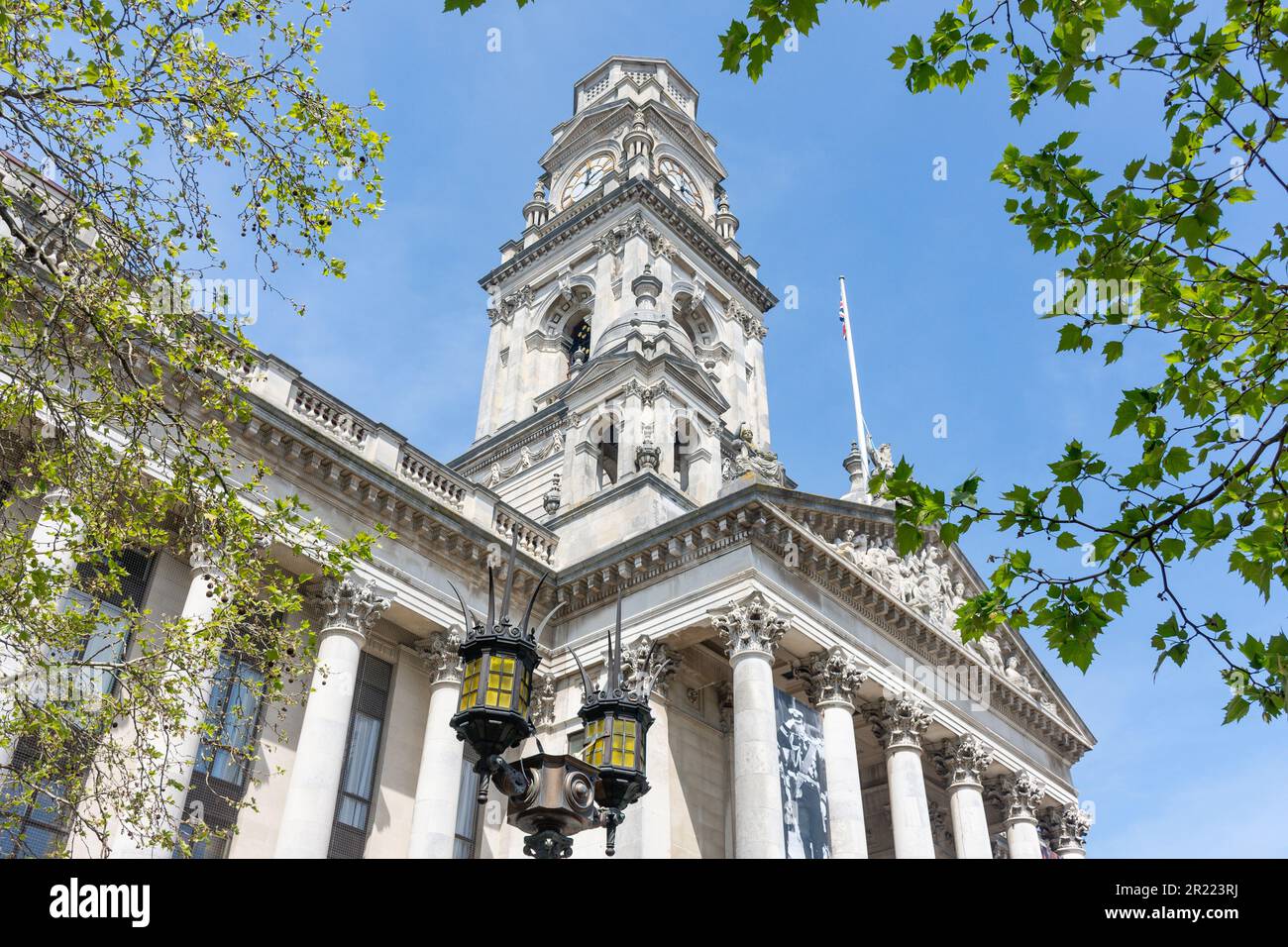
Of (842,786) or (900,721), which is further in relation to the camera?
(900,721)

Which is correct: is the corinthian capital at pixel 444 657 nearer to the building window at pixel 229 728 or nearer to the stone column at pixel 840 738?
the building window at pixel 229 728

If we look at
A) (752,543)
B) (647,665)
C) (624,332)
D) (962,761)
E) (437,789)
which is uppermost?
(624,332)

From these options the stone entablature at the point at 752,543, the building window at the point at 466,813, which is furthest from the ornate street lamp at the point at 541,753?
the building window at the point at 466,813

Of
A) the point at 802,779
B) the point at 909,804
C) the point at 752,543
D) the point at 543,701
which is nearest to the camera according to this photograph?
the point at 802,779

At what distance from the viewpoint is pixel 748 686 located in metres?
21.6

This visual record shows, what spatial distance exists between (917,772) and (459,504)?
12.7 metres

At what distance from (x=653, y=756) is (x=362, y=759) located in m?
6.20

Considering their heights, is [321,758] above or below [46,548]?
below

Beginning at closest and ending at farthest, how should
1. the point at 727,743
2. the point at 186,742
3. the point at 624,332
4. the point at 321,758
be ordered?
the point at 186,742
the point at 321,758
the point at 727,743
the point at 624,332

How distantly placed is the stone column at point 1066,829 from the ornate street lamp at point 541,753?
991 inches

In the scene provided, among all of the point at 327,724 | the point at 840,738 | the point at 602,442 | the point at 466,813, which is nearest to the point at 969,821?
the point at 840,738

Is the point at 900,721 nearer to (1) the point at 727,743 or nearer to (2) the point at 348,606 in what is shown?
(1) the point at 727,743

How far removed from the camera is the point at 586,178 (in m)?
49.8

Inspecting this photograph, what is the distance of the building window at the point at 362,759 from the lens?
21.0 metres
